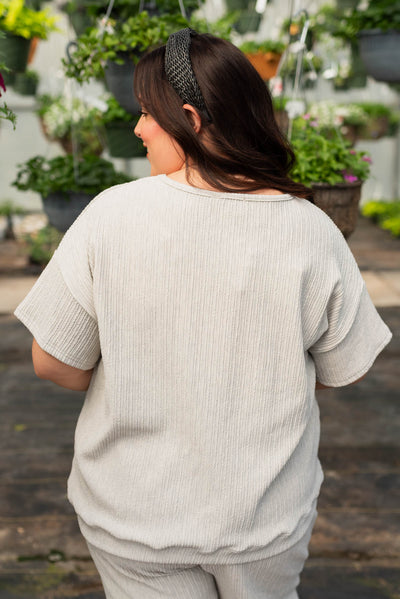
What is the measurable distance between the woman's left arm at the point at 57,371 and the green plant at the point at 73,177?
1.45 metres

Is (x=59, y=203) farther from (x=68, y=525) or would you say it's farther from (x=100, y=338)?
Result: (x=100, y=338)

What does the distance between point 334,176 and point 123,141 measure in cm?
107

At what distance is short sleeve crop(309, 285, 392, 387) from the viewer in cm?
104

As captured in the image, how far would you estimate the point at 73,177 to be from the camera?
8.05ft

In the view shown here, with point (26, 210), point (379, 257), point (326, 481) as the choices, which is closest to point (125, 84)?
point (326, 481)

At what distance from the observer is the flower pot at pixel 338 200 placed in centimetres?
197

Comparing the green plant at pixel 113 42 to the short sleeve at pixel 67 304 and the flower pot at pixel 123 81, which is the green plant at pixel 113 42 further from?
the short sleeve at pixel 67 304

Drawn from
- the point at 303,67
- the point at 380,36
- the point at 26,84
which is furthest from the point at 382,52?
the point at 26,84

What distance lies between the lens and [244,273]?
90 centimetres

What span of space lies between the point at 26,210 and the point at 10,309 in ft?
14.3

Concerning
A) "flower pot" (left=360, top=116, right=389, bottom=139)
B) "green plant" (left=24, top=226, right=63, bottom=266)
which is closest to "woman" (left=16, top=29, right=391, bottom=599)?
"green plant" (left=24, top=226, right=63, bottom=266)

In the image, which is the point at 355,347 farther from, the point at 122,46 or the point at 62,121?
the point at 62,121

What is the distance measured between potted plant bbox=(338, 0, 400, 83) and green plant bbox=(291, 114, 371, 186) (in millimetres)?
635

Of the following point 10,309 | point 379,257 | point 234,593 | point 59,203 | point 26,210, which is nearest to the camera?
point 234,593
